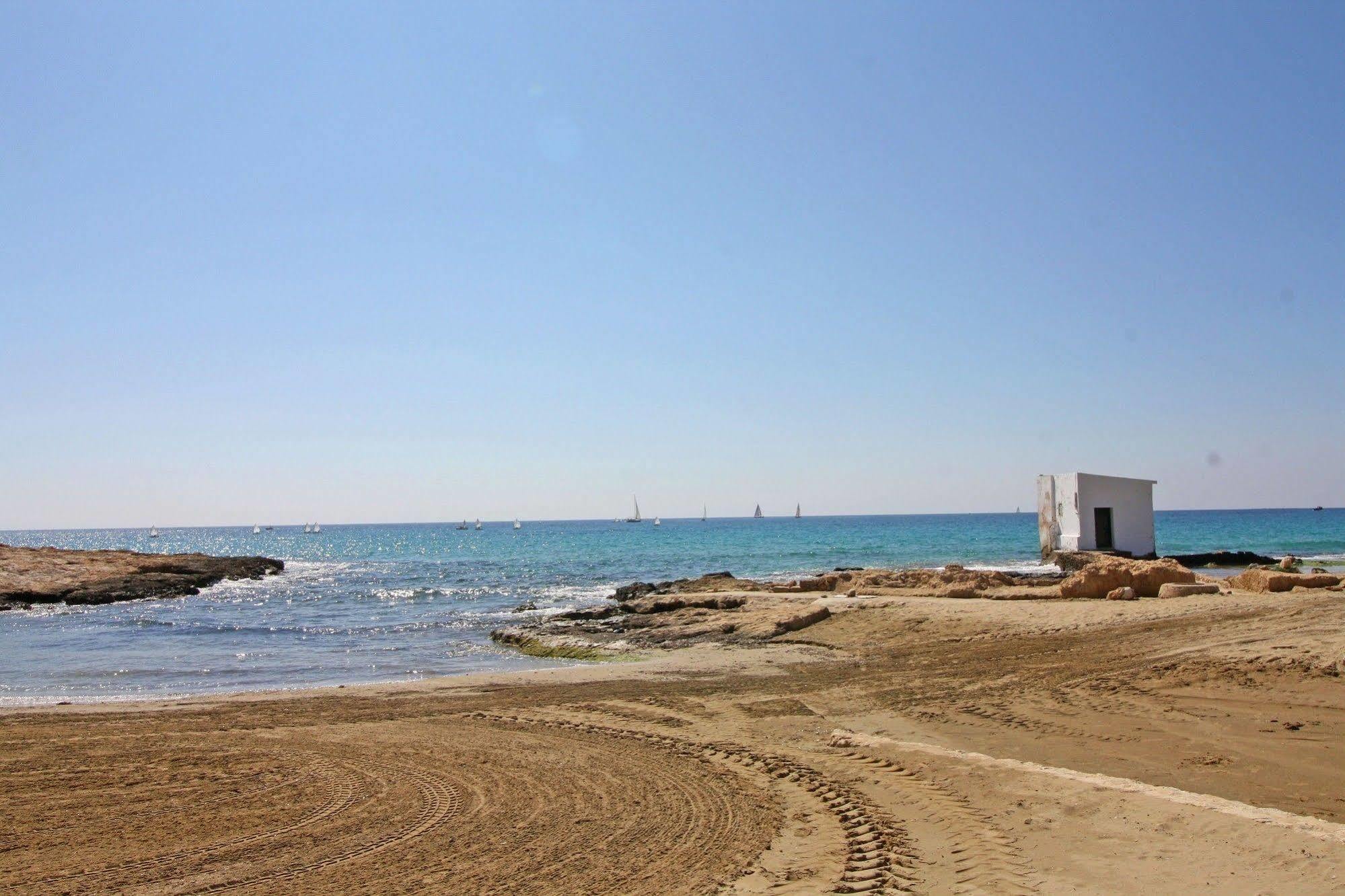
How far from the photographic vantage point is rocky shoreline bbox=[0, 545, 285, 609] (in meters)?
36.9

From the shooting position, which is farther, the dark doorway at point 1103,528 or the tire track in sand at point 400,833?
the dark doorway at point 1103,528

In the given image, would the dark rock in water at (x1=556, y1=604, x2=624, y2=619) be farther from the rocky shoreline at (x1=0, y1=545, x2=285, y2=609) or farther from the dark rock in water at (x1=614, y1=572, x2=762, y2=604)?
the rocky shoreline at (x1=0, y1=545, x2=285, y2=609)

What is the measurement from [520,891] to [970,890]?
8.77 feet

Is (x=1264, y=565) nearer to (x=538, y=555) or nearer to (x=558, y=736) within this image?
(x=558, y=736)

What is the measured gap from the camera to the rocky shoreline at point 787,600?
2064 centimetres

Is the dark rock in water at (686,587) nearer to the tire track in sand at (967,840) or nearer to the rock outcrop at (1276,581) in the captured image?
the rock outcrop at (1276,581)

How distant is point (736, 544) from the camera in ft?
290

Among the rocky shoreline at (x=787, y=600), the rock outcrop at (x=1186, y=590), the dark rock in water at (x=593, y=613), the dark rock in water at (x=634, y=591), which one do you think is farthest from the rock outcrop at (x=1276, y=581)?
the dark rock in water at (x=634, y=591)

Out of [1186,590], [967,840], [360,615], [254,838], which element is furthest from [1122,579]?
[360,615]

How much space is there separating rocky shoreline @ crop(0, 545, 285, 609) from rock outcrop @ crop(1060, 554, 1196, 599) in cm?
3600

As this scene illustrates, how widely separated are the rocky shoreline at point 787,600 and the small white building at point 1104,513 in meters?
13.9

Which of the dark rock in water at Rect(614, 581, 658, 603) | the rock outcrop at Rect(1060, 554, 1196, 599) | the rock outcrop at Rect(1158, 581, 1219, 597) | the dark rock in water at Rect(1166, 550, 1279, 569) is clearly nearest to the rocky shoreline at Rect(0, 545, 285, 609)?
the dark rock in water at Rect(614, 581, 658, 603)

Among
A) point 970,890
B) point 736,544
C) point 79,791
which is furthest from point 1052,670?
point 736,544

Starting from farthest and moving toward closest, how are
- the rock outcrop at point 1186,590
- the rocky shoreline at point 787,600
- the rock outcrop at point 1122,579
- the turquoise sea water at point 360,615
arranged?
the rock outcrop at point 1122,579 → the rocky shoreline at point 787,600 → the rock outcrop at point 1186,590 → the turquoise sea water at point 360,615
